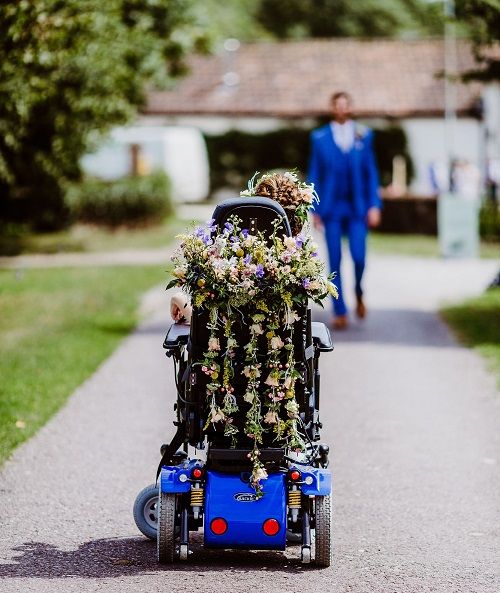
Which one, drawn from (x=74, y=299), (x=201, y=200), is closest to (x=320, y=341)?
(x=74, y=299)

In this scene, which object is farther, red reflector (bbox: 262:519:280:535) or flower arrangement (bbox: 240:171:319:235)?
flower arrangement (bbox: 240:171:319:235)

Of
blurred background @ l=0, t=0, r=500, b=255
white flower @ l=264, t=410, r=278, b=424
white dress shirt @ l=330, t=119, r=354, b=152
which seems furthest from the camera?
blurred background @ l=0, t=0, r=500, b=255

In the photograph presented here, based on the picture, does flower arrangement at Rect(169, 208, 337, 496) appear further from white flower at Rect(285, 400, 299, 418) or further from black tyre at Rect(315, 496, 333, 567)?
black tyre at Rect(315, 496, 333, 567)

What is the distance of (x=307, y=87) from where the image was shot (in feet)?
183

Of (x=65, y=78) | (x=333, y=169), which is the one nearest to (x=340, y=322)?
(x=333, y=169)

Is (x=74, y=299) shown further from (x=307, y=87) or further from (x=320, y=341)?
(x=307, y=87)

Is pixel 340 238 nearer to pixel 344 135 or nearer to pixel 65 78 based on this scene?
A: pixel 344 135

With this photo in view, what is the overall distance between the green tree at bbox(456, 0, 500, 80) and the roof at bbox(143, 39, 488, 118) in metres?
38.2

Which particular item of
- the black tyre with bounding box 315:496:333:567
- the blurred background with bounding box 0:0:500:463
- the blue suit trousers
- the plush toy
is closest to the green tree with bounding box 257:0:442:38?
the blurred background with bounding box 0:0:500:463

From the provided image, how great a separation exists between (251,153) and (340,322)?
1626 inches

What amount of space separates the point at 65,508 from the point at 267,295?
1831 millimetres

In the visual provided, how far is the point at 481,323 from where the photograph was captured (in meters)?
14.5

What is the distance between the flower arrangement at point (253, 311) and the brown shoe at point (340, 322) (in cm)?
760

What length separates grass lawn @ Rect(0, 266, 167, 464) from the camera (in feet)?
31.7
